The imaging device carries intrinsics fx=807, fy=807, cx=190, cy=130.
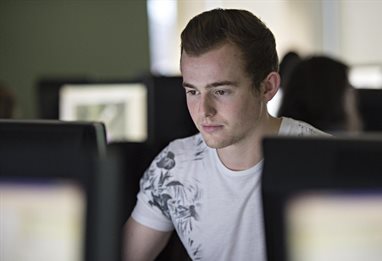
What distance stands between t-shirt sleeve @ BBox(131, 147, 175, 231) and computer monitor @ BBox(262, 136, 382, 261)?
889 millimetres

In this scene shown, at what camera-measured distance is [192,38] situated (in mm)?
1501

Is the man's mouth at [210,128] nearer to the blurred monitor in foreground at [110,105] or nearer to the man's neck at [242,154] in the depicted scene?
the man's neck at [242,154]

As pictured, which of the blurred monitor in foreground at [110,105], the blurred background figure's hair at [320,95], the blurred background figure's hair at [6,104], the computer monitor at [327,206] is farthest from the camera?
the blurred monitor in foreground at [110,105]

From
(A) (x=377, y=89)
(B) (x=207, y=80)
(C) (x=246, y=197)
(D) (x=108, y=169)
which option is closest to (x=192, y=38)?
(B) (x=207, y=80)

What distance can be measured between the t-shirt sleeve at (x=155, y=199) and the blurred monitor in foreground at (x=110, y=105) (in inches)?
87.3

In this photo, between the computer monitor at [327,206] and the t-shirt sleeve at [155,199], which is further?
the t-shirt sleeve at [155,199]

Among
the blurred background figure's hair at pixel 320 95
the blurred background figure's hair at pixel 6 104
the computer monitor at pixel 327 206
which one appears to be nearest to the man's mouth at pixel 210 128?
the computer monitor at pixel 327 206

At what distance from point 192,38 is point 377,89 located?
184 cm

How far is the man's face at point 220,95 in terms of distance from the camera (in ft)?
4.75

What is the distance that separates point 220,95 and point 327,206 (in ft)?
2.50

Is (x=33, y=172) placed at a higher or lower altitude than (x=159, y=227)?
higher

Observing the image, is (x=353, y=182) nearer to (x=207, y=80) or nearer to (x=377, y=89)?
(x=207, y=80)

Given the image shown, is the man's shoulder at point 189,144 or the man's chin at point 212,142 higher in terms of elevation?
the man's chin at point 212,142

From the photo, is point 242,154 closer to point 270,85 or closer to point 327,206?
point 270,85
